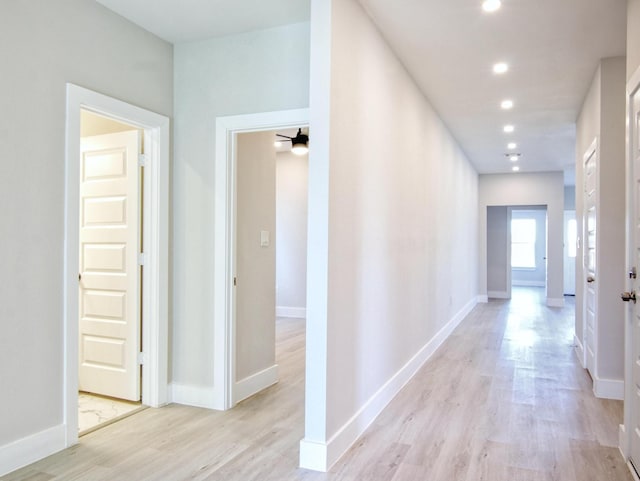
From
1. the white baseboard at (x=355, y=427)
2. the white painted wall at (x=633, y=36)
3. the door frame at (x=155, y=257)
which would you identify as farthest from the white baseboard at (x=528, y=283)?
the door frame at (x=155, y=257)

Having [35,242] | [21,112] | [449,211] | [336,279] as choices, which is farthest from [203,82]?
[449,211]

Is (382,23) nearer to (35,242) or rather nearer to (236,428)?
(35,242)

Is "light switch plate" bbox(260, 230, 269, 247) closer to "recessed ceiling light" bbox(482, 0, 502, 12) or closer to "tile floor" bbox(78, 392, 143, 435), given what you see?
"tile floor" bbox(78, 392, 143, 435)

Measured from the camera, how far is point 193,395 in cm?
352

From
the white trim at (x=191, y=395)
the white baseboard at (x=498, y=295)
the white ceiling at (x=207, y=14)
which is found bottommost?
the white baseboard at (x=498, y=295)

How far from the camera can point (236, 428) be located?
10.1 feet

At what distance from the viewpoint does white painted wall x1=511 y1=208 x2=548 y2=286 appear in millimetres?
13992

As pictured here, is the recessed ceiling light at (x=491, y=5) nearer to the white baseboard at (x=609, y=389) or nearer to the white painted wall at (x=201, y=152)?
the white painted wall at (x=201, y=152)

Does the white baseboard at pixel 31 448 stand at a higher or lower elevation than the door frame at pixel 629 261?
lower

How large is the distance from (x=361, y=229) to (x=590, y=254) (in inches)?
105

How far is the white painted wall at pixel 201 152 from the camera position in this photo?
3.38 metres

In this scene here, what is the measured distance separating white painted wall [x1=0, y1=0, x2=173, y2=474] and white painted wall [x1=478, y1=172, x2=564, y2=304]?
8.83 meters

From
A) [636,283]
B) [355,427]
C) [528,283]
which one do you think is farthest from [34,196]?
[528,283]

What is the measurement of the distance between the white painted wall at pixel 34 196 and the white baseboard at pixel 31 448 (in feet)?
0.07
